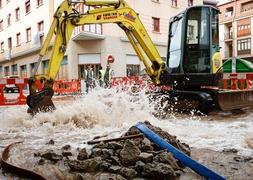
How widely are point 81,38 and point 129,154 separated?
20843mm

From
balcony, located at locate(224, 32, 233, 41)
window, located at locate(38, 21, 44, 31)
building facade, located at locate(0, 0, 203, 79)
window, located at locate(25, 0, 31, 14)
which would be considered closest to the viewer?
building facade, located at locate(0, 0, 203, 79)

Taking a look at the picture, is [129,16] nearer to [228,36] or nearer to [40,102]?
[40,102]

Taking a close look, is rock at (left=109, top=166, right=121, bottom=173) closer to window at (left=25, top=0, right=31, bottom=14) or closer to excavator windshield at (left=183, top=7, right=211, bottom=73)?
excavator windshield at (left=183, top=7, right=211, bottom=73)

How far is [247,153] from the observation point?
4.54m

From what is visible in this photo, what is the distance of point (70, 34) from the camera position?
26.7ft

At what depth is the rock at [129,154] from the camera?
151 inches

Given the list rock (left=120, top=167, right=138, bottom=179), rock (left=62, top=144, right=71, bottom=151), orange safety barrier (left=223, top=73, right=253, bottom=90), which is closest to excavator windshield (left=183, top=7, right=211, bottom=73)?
orange safety barrier (left=223, top=73, right=253, bottom=90)

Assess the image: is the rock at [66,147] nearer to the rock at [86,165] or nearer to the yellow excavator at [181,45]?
the rock at [86,165]

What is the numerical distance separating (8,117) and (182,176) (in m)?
5.19

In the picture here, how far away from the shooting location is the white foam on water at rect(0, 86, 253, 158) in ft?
18.4

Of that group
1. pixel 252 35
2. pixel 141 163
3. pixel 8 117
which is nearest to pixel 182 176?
pixel 141 163

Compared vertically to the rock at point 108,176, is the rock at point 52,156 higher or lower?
higher

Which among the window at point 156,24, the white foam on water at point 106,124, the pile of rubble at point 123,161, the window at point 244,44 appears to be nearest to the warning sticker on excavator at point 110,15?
the white foam on water at point 106,124

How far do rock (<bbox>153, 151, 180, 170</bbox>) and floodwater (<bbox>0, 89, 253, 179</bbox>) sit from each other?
4.15 ft
